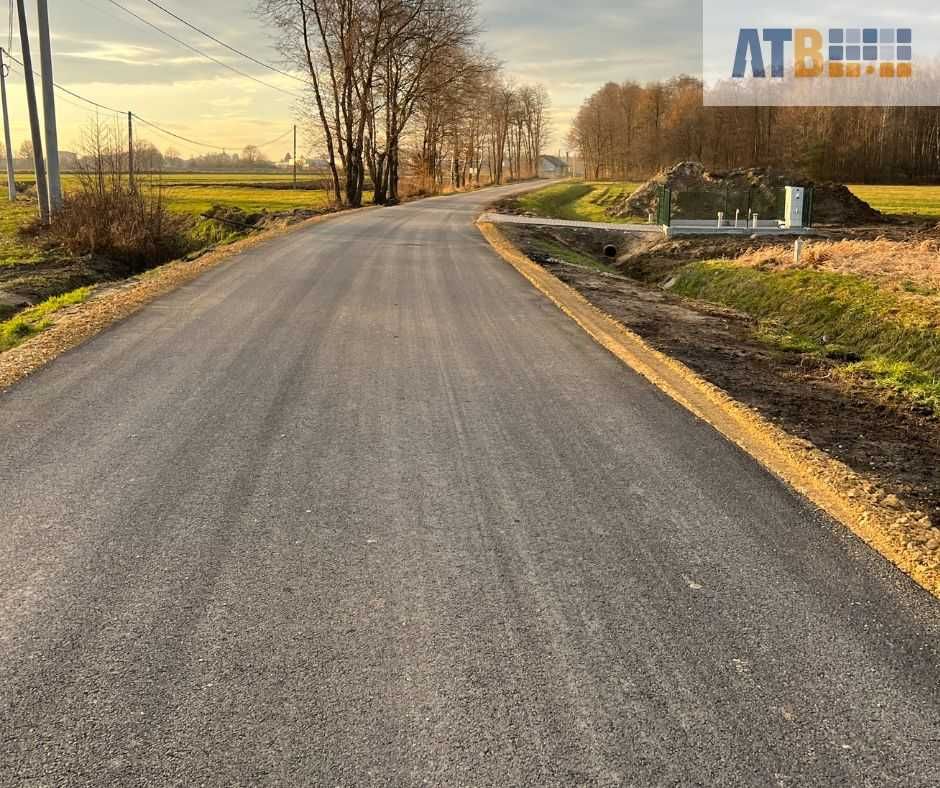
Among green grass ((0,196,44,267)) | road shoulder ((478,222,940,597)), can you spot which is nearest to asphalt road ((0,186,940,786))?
road shoulder ((478,222,940,597))

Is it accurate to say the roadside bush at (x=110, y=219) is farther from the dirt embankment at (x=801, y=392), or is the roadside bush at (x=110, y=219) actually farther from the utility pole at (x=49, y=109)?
the dirt embankment at (x=801, y=392)

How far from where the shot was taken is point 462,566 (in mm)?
3645

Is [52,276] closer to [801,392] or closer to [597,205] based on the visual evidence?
[801,392]

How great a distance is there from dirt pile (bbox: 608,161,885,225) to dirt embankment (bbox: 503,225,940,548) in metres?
15.0

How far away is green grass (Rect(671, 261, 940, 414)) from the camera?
9.21 metres

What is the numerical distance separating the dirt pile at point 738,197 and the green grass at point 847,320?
12692 millimetres


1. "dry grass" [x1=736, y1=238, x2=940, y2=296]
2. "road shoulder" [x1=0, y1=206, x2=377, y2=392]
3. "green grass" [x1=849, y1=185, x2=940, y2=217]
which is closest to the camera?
"road shoulder" [x1=0, y1=206, x2=377, y2=392]

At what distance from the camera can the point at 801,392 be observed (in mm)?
7469

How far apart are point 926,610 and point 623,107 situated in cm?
11166

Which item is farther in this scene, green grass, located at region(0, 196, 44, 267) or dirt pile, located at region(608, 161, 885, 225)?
dirt pile, located at region(608, 161, 885, 225)

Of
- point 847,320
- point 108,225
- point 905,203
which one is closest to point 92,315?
point 847,320

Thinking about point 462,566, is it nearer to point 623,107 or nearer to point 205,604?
point 205,604

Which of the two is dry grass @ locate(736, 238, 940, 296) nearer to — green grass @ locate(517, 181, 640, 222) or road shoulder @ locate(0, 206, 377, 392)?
road shoulder @ locate(0, 206, 377, 392)

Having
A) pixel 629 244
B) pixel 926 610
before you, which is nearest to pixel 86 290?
pixel 926 610
